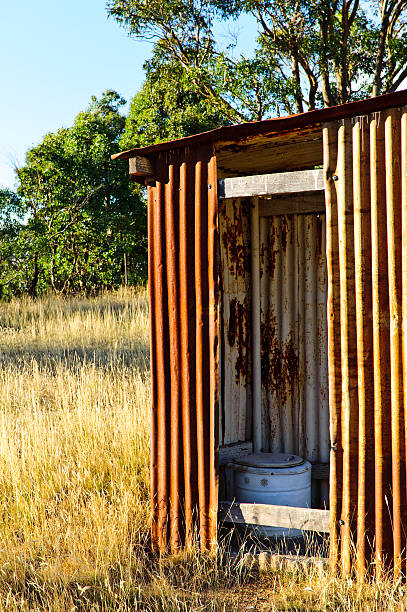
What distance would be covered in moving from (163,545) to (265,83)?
473 inches

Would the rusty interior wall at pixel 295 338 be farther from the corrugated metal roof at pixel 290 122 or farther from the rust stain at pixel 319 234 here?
the corrugated metal roof at pixel 290 122

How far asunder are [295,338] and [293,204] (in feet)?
4.06

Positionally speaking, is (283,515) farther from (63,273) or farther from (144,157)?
(63,273)

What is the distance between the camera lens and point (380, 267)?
397cm

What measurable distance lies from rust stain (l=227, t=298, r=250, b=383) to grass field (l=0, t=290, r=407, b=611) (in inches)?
53.7

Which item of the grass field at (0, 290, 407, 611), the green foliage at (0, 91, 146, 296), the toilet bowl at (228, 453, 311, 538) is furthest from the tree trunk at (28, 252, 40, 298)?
the toilet bowl at (228, 453, 311, 538)

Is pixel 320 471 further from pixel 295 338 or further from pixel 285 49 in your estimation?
pixel 285 49

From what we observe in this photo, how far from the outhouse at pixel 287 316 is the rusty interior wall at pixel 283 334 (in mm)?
13

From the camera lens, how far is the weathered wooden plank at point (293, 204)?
5.67m

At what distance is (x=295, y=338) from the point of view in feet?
19.4

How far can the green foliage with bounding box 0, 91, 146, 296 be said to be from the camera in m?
18.2

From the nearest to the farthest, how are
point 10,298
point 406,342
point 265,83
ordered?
point 406,342 → point 265,83 → point 10,298

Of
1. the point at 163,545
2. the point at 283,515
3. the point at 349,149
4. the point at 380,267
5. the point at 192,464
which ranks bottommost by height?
the point at 163,545

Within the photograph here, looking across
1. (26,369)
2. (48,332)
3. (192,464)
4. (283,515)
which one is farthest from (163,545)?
(48,332)
